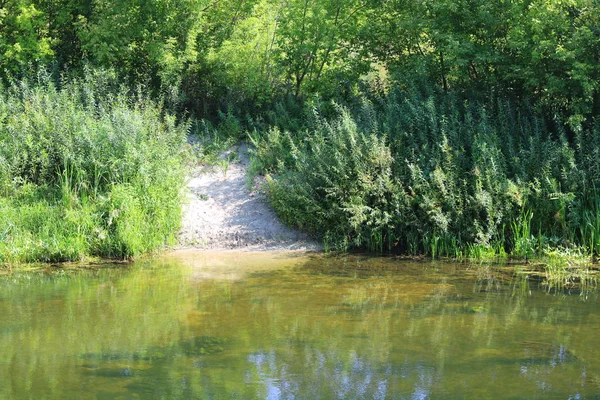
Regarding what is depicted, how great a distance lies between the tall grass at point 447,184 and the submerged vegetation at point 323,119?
38 millimetres

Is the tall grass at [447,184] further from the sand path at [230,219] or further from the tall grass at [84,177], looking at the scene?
the tall grass at [84,177]

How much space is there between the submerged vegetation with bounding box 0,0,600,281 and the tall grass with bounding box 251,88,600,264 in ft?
0.13

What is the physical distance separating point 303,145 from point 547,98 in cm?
491

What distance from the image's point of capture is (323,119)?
15.0 metres

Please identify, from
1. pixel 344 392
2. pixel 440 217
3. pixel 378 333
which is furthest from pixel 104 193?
pixel 344 392

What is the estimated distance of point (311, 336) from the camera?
27.1 ft

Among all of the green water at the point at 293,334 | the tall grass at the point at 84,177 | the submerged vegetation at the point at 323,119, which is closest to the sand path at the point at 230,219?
the submerged vegetation at the point at 323,119

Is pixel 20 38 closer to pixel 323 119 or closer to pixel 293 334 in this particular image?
pixel 323 119

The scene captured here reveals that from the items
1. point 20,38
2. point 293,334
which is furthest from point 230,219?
point 20,38

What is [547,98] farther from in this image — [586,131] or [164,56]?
[164,56]

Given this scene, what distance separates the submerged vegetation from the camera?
41.2 ft

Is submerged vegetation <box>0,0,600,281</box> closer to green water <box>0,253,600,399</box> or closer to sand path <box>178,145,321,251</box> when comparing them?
sand path <box>178,145,321,251</box>

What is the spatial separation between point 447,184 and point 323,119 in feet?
10.8

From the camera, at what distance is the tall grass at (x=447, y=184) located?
1248cm
